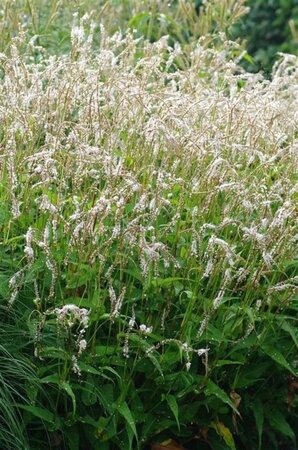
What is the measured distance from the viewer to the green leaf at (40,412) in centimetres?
403

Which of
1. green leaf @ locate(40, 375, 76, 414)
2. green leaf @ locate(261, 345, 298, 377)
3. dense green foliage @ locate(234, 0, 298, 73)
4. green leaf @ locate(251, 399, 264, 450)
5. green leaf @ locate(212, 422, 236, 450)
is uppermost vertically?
green leaf @ locate(40, 375, 76, 414)

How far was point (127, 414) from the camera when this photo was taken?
404cm

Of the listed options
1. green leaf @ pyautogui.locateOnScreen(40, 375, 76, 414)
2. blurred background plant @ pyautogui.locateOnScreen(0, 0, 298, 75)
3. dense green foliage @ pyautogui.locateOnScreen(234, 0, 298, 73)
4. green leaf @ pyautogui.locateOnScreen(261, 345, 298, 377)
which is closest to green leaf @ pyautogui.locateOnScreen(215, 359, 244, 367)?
green leaf @ pyautogui.locateOnScreen(261, 345, 298, 377)

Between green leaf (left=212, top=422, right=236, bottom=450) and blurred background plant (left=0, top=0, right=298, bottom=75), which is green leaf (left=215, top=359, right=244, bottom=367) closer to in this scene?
green leaf (left=212, top=422, right=236, bottom=450)

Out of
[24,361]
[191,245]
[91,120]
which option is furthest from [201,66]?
[24,361]

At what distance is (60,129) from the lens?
4480mm

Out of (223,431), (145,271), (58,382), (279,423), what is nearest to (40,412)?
(58,382)

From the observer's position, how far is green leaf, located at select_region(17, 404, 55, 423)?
13.2ft

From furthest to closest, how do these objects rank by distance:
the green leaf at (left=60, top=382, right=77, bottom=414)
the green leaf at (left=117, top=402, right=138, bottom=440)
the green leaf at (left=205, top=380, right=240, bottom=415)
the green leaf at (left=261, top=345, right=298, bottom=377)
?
the green leaf at (left=261, top=345, right=298, bottom=377)
the green leaf at (left=205, top=380, right=240, bottom=415)
the green leaf at (left=117, top=402, right=138, bottom=440)
the green leaf at (left=60, top=382, right=77, bottom=414)

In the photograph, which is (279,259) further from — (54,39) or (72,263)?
(54,39)

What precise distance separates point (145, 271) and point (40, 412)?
26.8 inches

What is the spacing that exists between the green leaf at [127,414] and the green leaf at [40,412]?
10.4 inches

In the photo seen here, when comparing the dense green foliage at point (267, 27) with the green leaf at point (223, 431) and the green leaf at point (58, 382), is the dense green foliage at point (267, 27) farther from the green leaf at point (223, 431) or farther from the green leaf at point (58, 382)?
the green leaf at point (58, 382)

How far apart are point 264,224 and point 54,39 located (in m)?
3.61
